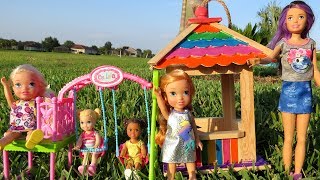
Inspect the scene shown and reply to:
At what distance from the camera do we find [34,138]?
2762 millimetres

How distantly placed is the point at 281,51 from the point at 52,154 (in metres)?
1.92

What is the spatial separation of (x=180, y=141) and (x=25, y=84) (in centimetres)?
133

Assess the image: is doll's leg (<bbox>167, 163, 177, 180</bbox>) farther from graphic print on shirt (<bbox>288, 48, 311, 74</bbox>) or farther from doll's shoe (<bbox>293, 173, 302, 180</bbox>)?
graphic print on shirt (<bbox>288, 48, 311, 74</bbox>)

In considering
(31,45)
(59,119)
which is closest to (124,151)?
(59,119)

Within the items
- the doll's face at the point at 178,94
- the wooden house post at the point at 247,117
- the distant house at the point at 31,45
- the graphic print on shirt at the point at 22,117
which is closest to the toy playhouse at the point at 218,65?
the wooden house post at the point at 247,117

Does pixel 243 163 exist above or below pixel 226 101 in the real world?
below

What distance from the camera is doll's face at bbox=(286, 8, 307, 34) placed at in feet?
9.56

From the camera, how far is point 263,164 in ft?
10.1

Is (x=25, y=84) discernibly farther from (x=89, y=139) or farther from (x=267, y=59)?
(x=267, y=59)

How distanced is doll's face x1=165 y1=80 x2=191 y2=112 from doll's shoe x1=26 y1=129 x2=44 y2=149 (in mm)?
964

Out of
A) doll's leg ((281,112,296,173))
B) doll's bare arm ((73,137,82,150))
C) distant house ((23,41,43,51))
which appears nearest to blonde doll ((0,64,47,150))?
doll's bare arm ((73,137,82,150))

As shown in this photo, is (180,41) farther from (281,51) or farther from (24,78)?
(24,78)

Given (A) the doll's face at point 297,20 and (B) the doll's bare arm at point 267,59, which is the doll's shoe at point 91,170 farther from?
(A) the doll's face at point 297,20

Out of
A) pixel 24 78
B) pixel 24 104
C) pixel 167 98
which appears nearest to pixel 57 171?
pixel 24 104
